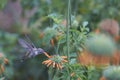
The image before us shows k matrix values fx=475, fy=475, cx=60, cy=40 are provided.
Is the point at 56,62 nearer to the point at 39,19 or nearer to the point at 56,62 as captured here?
the point at 56,62

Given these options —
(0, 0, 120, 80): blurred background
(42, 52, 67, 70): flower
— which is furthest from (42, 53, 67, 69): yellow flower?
(0, 0, 120, 80): blurred background

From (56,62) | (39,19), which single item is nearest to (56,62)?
(56,62)

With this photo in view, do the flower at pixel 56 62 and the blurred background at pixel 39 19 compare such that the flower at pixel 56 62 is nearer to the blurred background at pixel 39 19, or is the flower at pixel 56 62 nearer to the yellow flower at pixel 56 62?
the yellow flower at pixel 56 62

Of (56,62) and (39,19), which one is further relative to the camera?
(39,19)

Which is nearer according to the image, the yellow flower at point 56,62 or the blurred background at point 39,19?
the yellow flower at point 56,62

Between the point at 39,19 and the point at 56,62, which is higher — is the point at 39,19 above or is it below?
above

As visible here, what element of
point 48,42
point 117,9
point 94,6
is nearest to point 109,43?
point 48,42

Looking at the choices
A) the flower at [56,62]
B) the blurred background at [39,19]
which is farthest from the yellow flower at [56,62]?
the blurred background at [39,19]

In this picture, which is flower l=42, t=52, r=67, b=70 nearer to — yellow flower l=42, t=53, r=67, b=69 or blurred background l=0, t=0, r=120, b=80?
yellow flower l=42, t=53, r=67, b=69

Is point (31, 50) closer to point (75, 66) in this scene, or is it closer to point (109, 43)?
point (75, 66)

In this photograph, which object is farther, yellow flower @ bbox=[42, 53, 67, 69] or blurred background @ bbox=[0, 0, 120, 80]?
blurred background @ bbox=[0, 0, 120, 80]

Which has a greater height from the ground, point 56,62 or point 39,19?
point 39,19
